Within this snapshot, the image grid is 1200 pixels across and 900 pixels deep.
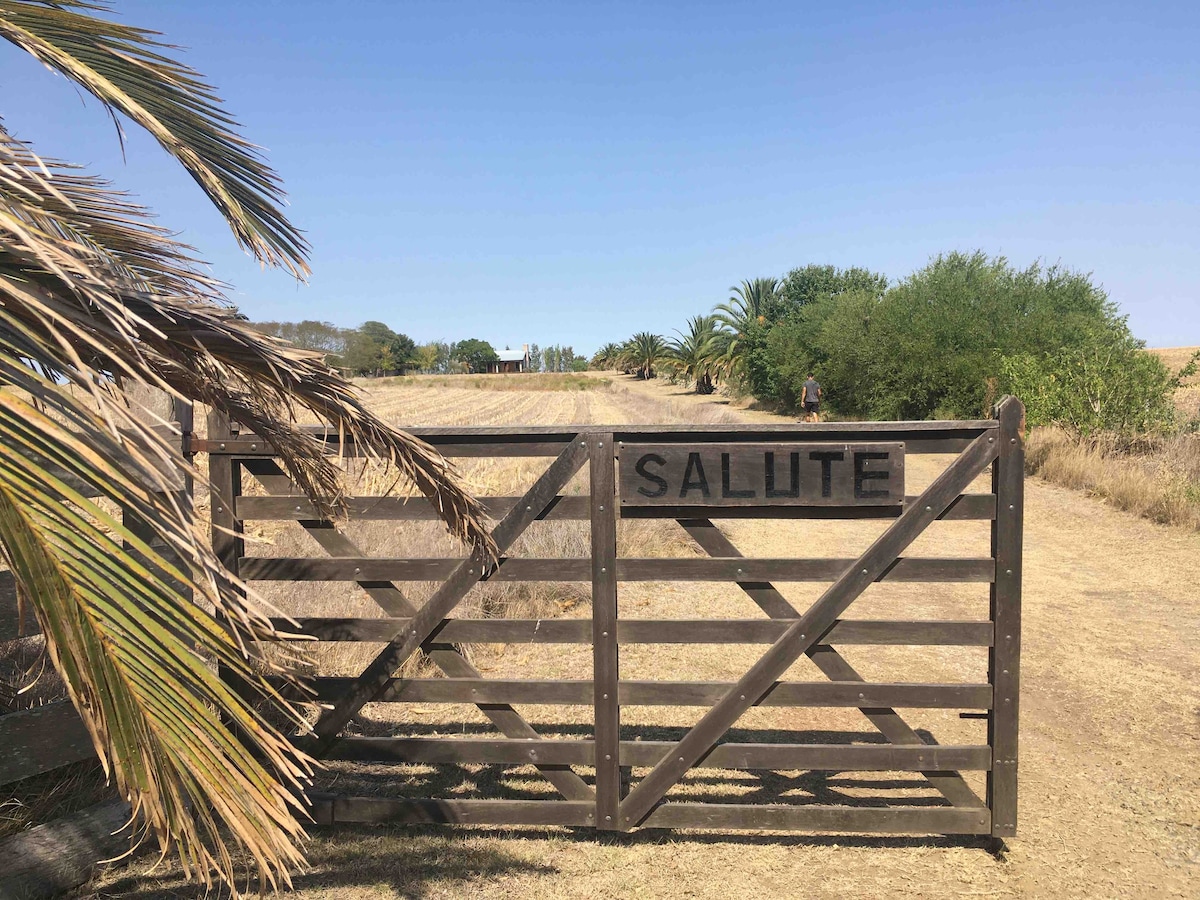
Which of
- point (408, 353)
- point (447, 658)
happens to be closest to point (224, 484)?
point (447, 658)

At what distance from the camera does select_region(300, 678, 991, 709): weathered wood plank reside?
370cm

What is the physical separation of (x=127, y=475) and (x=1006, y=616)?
3490 millimetres

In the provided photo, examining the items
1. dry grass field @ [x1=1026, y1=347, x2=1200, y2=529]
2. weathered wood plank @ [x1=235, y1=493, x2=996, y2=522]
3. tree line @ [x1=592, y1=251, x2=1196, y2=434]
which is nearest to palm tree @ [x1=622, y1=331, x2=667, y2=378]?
tree line @ [x1=592, y1=251, x2=1196, y2=434]

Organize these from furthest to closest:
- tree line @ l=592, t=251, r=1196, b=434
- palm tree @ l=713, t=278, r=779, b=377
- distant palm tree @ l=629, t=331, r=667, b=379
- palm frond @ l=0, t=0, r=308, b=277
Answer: distant palm tree @ l=629, t=331, r=667, b=379 < palm tree @ l=713, t=278, r=779, b=377 < tree line @ l=592, t=251, r=1196, b=434 < palm frond @ l=0, t=0, r=308, b=277

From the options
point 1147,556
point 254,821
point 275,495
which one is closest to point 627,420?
point 1147,556

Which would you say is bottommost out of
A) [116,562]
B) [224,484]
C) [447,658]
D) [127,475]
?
[447,658]

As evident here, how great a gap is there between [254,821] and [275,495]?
226 centimetres

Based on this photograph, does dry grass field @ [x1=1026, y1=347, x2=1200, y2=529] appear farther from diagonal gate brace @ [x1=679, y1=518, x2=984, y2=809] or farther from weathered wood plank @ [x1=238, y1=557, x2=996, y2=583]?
weathered wood plank @ [x1=238, y1=557, x2=996, y2=583]

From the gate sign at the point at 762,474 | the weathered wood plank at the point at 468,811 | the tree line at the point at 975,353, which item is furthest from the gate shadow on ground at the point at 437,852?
the tree line at the point at 975,353

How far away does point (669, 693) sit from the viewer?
3799mm

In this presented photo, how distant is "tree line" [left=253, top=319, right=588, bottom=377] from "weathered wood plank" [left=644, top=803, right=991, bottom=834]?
131ft

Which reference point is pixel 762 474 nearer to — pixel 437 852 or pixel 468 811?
pixel 468 811

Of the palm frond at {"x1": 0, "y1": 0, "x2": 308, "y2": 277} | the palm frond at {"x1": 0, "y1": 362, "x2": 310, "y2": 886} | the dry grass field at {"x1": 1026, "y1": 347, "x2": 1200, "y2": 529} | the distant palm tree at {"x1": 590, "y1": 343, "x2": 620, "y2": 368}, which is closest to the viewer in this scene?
the palm frond at {"x1": 0, "y1": 362, "x2": 310, "y2": 886}

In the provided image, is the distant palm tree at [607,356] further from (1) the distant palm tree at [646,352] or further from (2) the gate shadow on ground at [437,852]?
(2) the gate shadow on ground at [437,852]
